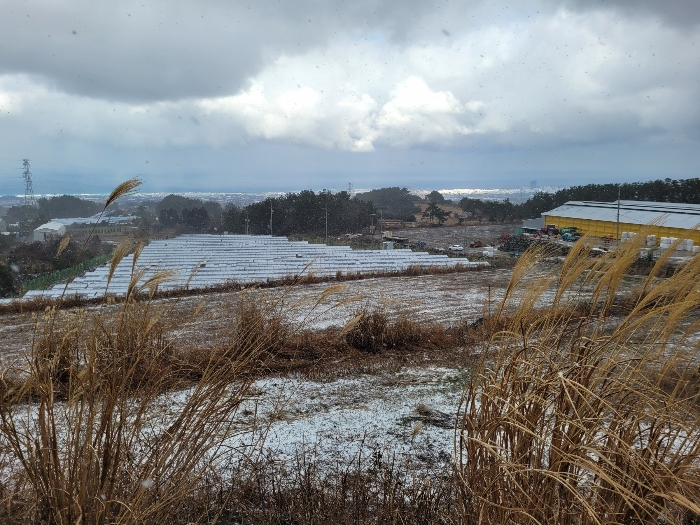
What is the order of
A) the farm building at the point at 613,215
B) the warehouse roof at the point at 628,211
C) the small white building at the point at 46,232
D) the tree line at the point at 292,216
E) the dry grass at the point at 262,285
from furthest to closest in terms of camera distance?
the tree line at the point at 292,216
the warehouse roof at the point at 628,211
the farm building at the point at 613,215
the small white building at the point at 46,232
the dry grass at the point at 262,285

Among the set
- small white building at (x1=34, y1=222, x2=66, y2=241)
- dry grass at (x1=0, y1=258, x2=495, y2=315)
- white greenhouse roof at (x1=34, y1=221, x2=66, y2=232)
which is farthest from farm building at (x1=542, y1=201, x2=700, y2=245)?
white greenhouse roof at (x1=34, y1=221, x2=66, y2=232)

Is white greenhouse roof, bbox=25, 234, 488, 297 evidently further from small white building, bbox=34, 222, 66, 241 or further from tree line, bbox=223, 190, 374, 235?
tree line, bbox=223, 190, 374, 235

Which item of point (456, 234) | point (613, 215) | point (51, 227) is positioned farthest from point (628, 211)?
point (51, 227)

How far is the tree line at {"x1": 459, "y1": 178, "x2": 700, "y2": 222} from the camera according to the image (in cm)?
2434

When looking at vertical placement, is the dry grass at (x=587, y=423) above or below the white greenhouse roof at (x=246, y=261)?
above

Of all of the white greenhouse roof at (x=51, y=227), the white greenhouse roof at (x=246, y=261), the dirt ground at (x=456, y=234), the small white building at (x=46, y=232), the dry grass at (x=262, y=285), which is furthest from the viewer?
the dirt ground at (x=456, y=234)

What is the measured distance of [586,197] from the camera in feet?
99.2

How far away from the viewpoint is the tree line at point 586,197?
79.9ft

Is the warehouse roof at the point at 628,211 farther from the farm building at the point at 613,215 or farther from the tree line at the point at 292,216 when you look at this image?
the tree line at the point at 292,216

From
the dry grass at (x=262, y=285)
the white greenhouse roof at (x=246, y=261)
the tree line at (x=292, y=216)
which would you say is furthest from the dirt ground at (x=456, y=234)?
the dry grass at (x=262, y=285)

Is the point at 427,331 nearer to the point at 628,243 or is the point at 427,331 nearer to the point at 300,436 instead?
the point at 300,436

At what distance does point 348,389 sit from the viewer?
4234mm

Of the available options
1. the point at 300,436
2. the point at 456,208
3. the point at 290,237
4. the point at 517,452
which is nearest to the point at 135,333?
the point at 300,436

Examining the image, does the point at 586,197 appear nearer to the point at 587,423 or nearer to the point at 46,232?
the point at 46,232
